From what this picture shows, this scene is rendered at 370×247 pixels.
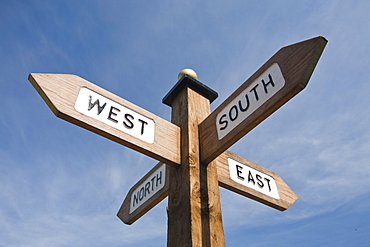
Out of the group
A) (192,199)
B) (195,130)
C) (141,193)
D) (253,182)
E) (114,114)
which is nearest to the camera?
(192,199)

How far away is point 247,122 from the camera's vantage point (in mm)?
1240

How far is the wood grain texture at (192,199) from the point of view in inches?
46.1

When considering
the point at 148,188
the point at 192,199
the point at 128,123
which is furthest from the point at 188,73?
the point at 192,199

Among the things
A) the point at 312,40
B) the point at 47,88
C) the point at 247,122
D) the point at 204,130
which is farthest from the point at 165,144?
the point at 312,40

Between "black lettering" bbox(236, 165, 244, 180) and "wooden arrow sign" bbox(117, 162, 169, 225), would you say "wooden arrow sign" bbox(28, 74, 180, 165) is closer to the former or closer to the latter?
"wooden arrow sign" bbox(117, 162, 169, 225)

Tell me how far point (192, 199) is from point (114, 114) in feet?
1.70

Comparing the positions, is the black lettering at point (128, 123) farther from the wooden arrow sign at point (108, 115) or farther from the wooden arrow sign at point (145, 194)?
the wooden arrow sign at point (145, 194)

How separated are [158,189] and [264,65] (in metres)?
0.83

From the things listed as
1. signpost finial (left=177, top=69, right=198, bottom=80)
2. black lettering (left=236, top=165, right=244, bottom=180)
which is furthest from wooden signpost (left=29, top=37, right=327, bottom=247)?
signpost finial (left=177, top=69, right=198, bottom=80)

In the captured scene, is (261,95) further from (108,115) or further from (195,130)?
(108,115)

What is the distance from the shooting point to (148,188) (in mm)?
1703

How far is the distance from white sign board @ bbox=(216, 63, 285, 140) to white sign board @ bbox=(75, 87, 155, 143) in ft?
1.15

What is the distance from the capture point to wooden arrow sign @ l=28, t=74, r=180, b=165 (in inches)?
47.4

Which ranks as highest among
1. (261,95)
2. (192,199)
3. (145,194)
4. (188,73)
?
(188,73)
